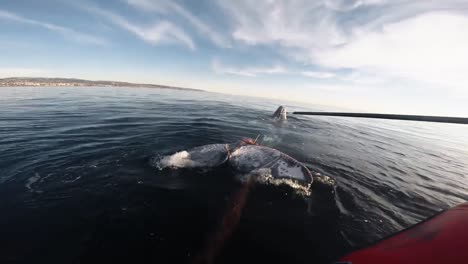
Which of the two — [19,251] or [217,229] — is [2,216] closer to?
[19,251]

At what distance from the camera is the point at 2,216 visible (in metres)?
5.51

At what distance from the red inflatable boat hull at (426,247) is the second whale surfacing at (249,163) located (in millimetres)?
4486

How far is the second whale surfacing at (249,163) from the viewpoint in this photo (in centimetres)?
773

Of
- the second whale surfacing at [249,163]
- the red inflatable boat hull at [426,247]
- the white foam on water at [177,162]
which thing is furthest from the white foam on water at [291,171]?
the red inflatable boat hull at [426,247]

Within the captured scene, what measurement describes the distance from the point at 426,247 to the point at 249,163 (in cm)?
→ 612

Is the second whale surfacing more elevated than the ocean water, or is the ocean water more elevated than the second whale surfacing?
the second whale surfacing

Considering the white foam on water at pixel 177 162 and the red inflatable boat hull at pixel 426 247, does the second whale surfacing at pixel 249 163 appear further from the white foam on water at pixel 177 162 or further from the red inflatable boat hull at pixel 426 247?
the red inflatable boat hull at pixel 426 247

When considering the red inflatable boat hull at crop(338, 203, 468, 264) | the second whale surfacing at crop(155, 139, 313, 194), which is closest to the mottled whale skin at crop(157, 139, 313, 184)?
the second whale surfacing at crop(155, 139, 313, 194)

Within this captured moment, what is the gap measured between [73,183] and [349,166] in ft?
41.2

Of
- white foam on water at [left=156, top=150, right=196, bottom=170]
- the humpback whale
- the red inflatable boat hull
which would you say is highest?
the red inflatable boat hull

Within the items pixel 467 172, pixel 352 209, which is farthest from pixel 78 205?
pixel 467 172

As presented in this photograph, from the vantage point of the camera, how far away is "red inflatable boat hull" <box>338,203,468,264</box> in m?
2.49

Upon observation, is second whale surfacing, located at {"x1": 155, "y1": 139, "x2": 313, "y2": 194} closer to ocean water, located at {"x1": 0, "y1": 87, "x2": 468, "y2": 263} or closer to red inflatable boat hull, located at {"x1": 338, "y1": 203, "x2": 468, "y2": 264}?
ocean water, located at {"x1": 0, "y1": 87, "x2": 468, "y2": 263}

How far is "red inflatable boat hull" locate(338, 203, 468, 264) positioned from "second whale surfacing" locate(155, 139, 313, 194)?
4486mm
